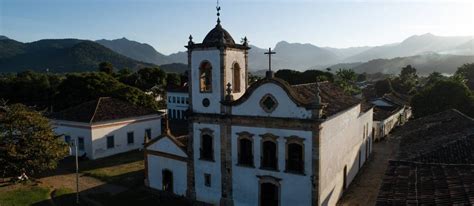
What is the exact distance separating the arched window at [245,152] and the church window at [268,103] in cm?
240

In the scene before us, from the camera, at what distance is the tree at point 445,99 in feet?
142

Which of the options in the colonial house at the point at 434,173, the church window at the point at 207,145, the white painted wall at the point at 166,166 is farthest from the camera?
the white painted wall at the point at 166,166

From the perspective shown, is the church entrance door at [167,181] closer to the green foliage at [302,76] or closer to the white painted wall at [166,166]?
the white painted wall at [166,166]

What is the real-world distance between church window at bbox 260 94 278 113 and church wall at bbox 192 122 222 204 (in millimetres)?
3532

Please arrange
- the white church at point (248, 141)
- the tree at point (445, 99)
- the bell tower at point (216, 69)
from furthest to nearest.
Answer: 1. the tree at point (445, 99)
2. the bell tower at point (216, 69)
3. the white church at point (248, 141)

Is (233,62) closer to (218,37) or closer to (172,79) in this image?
(218,37)

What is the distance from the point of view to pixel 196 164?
23844mm

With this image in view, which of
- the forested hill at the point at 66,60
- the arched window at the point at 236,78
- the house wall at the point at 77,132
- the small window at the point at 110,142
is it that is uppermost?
the forested hill at the point at 66,60

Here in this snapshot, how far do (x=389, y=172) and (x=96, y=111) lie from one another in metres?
30.5

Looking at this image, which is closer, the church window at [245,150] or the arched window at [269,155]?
the arched window at [269,155]

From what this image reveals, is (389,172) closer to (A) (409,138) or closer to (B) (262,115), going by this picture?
(B) (262,115)

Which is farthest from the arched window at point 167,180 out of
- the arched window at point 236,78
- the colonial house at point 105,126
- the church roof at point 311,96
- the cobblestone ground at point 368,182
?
the cobblestone ground at point 368,182

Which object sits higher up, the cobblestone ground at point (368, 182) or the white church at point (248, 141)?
the white church at point (248, 141)

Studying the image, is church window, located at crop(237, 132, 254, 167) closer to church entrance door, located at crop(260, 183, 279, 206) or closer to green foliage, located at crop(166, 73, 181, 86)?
church entrance door, located at crop(260, 183, 279, 206)
